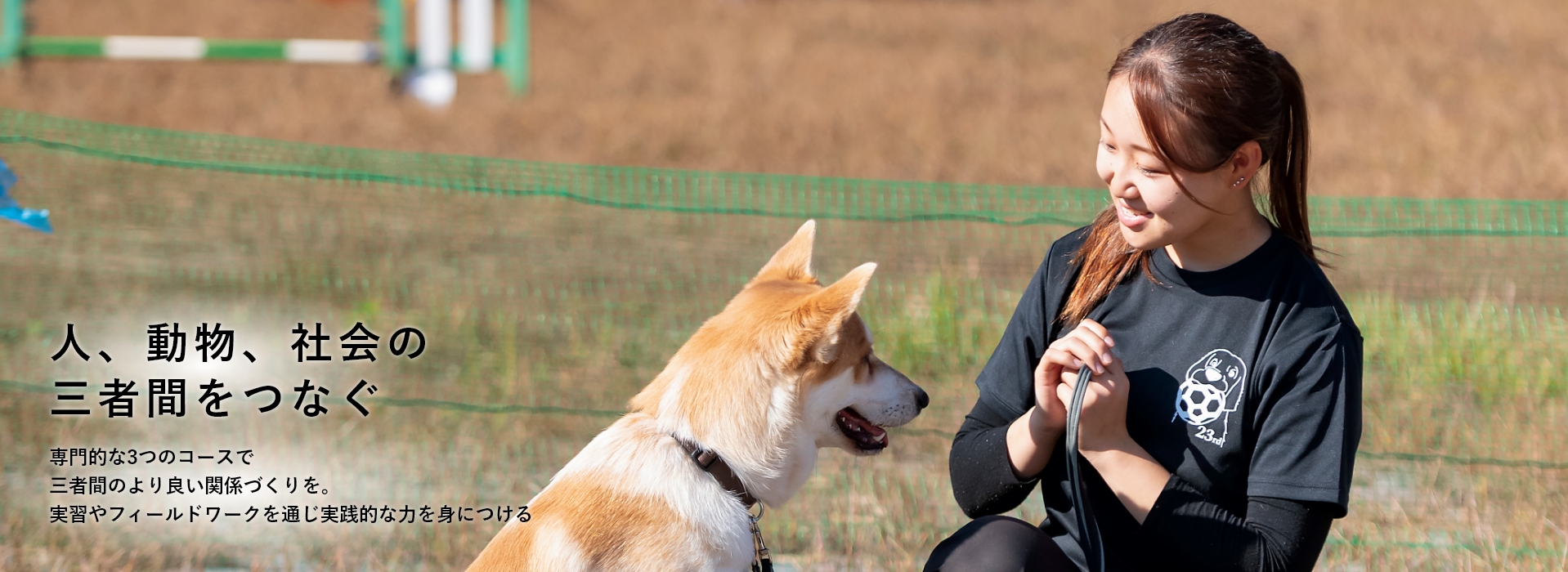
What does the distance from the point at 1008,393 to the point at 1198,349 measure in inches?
15.4

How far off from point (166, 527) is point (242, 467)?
0.47 m

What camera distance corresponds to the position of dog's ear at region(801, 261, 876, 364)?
92.9 inches

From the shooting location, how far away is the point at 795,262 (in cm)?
280

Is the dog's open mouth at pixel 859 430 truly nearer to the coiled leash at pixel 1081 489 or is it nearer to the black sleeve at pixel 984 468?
the black sleeve at pixel 984 468

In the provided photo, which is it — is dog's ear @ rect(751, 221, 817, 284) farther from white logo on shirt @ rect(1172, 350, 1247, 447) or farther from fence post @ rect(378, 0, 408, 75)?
fence post @ rect(378, 0, 408, 75)

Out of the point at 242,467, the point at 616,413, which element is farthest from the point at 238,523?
the point at 616,413

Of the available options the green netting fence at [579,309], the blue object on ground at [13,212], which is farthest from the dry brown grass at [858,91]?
the blue object on ground at [13,212]

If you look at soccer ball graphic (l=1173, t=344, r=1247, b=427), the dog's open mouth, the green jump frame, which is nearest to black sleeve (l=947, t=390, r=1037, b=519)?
the dog's open mouth

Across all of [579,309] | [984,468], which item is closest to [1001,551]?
[984,468]

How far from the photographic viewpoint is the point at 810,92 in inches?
476

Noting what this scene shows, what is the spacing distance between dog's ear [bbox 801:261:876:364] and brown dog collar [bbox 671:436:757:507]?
0.25 metres

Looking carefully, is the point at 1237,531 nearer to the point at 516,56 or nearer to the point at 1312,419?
the point at 1312,419

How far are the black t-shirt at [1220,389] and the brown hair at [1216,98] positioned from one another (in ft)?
0.50

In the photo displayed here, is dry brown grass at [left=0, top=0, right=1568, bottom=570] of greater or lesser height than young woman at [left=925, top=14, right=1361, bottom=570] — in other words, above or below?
below
